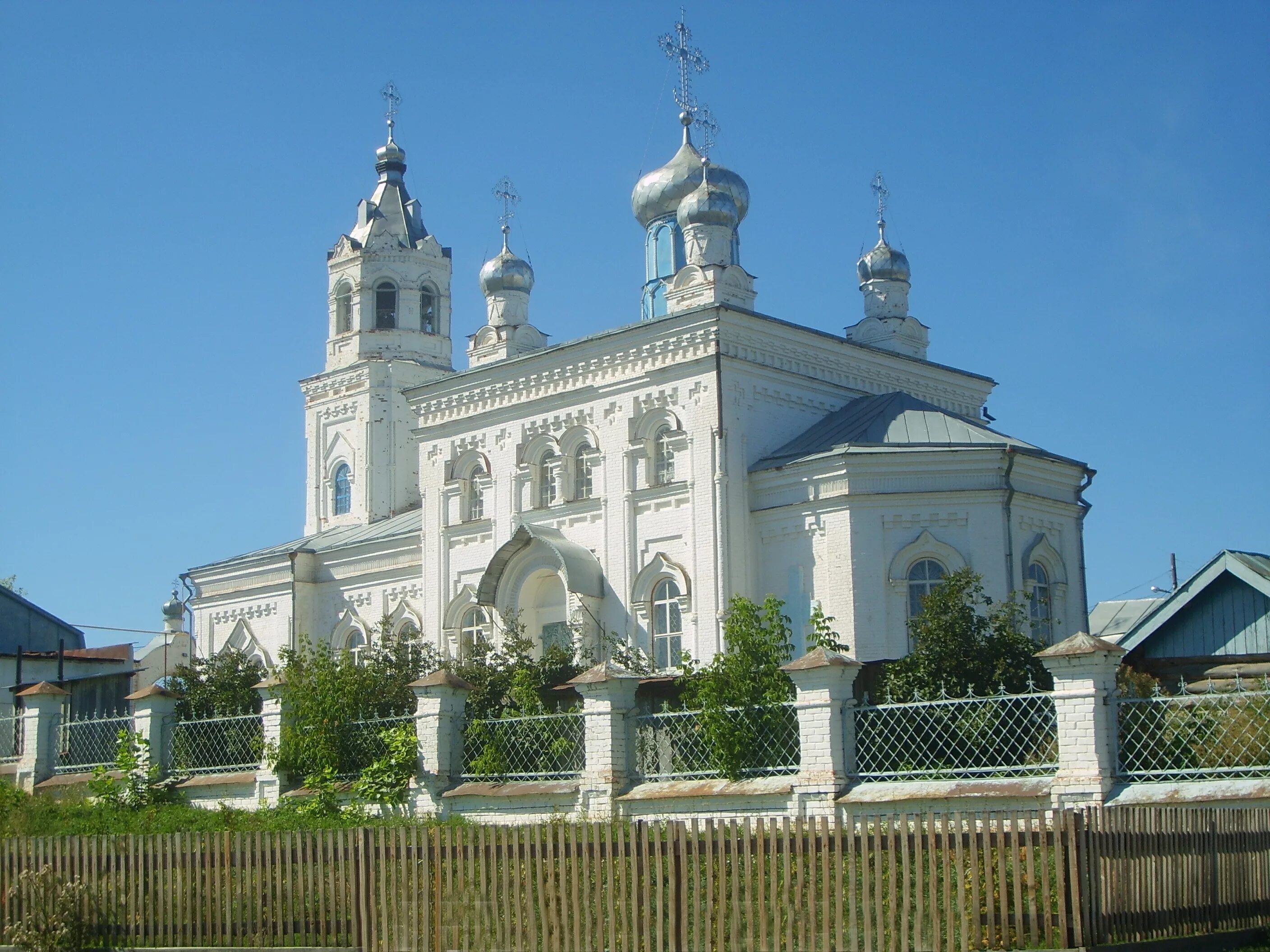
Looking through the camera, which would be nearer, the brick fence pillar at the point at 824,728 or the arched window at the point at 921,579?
the brick fence pillar at the point at 824,728

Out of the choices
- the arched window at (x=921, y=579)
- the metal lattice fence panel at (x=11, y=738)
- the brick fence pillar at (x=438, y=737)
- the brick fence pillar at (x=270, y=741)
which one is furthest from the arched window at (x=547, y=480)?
the brick fence pillar at (x=438, y=737)

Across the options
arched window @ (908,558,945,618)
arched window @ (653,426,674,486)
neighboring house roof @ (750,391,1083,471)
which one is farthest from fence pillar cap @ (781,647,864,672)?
arched window @ (653,426,674,486)

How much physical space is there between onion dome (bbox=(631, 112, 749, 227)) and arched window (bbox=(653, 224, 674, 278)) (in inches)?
10.4

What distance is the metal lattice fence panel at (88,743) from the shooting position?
17.7 m

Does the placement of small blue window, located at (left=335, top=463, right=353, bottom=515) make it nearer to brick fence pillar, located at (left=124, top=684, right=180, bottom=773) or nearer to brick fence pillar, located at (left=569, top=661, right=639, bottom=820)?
brick fence pillar, located at (left=124, top=684, right=180, bottom=773)

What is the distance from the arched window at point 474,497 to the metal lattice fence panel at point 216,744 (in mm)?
6003

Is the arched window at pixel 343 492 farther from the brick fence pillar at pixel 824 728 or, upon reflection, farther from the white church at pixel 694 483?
the brick fence pillar at pixel 824 728

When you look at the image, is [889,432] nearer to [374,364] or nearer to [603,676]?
[603,676]

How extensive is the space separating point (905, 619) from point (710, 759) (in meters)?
6.42

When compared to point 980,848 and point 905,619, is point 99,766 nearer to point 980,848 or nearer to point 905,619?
point 905,619

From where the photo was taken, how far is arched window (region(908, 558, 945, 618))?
18469 millimetres

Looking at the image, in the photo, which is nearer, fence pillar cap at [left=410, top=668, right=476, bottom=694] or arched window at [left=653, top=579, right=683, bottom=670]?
fence pillar cap at [left=410, top=668, right=476, bottom=694]

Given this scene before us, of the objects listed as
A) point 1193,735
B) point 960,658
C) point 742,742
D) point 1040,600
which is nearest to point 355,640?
point 1040,600

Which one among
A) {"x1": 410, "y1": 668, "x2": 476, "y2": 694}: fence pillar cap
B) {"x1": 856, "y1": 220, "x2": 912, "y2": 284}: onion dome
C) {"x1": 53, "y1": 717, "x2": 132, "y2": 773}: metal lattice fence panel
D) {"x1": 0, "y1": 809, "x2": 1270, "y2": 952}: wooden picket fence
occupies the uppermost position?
{"x1": 856, "y1": 220, "x2": 912, "y2": 284}: onion dome
